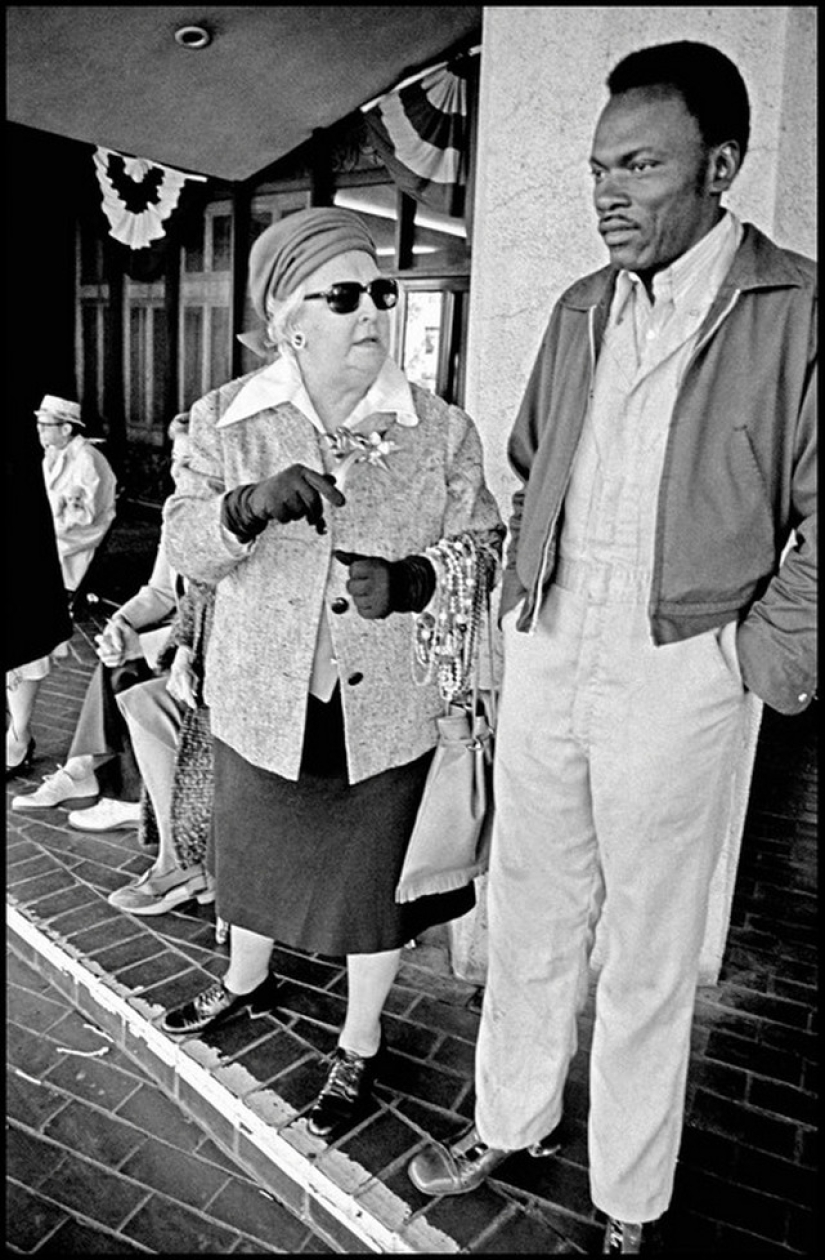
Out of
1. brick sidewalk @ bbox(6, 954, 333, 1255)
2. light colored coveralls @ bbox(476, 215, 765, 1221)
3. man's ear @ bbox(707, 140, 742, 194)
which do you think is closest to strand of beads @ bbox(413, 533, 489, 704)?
light colored coveralls @ bbox(476, 215, 765, 1221)

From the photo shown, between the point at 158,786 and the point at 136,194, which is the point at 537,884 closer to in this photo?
the point at 158,786

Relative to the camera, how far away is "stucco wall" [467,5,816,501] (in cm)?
229

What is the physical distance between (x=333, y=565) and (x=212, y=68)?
4.95 meters

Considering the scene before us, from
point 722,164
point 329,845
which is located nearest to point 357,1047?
point 329,845

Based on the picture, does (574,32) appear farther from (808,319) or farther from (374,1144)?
(374,1144)

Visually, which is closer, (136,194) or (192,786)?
(192,786)

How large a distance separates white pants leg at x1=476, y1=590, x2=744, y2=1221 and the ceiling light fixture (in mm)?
4836

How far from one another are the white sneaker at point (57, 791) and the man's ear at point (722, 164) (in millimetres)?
3272

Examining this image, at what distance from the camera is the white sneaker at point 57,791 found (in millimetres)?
4129

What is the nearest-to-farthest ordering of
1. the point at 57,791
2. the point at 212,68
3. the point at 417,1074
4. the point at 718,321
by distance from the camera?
the point at 718,321 → the point at 417,1074 → the point at 57,791 → the point at 212,68

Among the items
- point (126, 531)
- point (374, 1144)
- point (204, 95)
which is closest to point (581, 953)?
point (374, 1144)

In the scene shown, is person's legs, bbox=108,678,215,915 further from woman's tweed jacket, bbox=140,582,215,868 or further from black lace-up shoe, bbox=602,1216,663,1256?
black lace-up shoe, bbox=602,1216,663,1256

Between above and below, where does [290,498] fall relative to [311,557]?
above

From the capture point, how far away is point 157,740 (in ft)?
11.0
